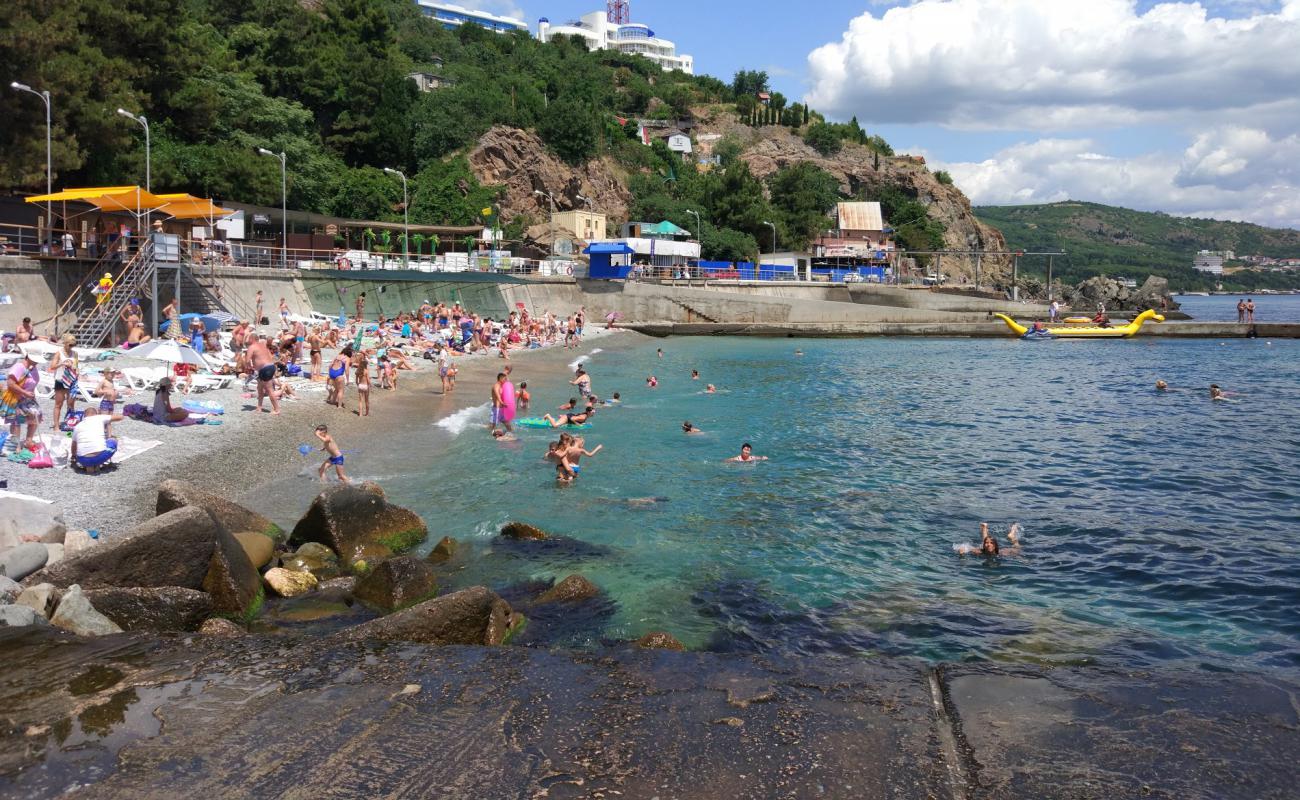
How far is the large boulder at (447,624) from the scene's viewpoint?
827 cm

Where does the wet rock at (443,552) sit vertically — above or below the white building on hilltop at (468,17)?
below

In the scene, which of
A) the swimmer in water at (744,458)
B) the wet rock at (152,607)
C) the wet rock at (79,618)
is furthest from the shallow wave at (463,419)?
the wet rock at (79,618)

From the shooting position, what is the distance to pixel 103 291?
25172 mm

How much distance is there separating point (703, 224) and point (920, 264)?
35.3 meters

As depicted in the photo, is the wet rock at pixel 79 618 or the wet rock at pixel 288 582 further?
the wet rock at pixel 288 582

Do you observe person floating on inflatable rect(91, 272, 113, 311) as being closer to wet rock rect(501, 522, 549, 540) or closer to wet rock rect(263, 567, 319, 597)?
wet rock rect(501, 522, 549, 540)

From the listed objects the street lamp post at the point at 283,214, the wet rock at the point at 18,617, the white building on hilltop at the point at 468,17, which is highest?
the white building on hilltop at the point at 468,17

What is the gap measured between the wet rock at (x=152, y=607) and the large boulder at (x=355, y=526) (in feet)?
8.27

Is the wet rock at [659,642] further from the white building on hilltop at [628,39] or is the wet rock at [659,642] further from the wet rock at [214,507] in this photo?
A: the white building on hilltop at [628,39]

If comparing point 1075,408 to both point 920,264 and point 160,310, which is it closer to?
point 160,310

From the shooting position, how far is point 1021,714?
23.3 ft

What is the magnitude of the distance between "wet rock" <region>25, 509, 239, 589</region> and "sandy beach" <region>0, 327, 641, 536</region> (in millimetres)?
1993

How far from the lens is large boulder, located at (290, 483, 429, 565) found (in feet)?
37.1

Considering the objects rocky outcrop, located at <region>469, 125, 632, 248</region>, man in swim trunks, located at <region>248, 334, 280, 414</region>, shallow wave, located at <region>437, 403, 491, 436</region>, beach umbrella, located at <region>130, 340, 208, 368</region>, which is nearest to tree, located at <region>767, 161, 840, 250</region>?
rocky outcrop, located at <region>469, 125, 632, 248</region>
